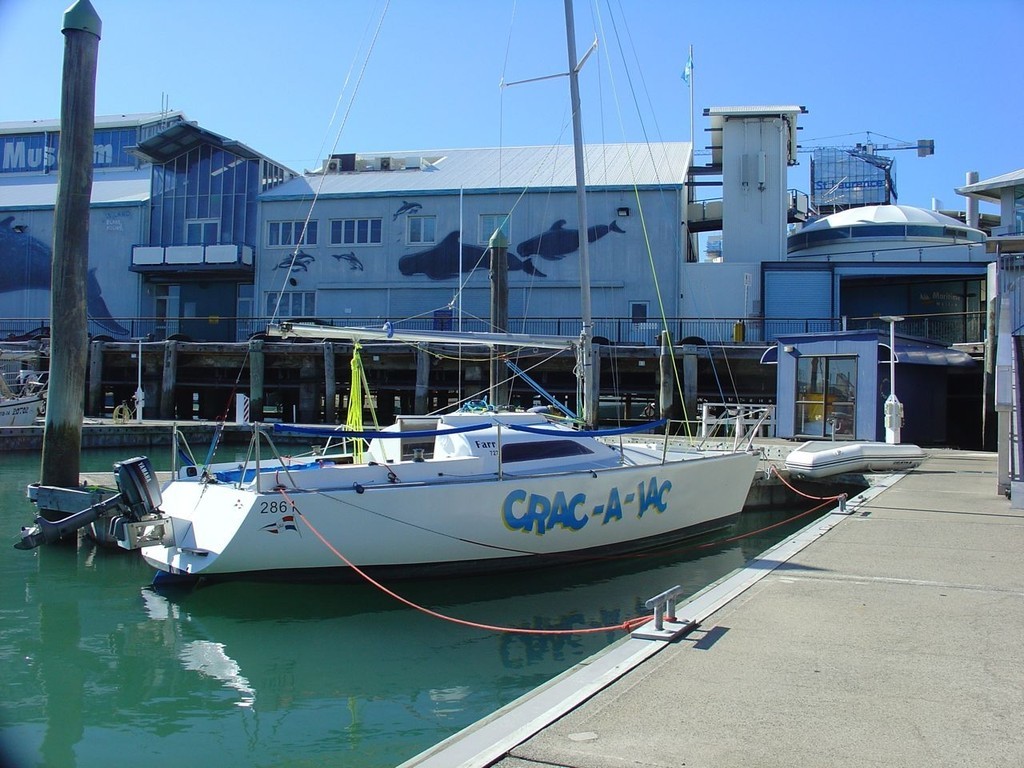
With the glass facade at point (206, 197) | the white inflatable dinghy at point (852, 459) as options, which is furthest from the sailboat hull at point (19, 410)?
the white inflatable dinghy at point (852, 459)

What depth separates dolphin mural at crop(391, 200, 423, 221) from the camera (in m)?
38.1

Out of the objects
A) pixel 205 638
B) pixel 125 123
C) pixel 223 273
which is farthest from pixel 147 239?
pixel 205 638

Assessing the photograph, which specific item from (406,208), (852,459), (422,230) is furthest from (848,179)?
(852,459)

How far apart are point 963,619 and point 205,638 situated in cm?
682

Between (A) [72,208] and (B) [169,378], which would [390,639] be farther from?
(B) [169,378]

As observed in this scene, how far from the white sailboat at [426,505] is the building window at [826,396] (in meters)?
8.84

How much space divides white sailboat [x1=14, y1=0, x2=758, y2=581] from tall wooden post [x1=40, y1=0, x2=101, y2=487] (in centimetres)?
224

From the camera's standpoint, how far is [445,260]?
37562mm

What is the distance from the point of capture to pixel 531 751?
4.11m

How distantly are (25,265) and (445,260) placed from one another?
71.4 feet

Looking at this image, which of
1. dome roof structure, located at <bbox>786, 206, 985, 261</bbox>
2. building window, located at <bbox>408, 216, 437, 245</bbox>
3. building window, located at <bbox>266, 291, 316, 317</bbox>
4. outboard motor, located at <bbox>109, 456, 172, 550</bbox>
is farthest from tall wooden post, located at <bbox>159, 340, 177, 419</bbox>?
dome roof structure, located at <bbox>786, 206, 985, 261</bbox>

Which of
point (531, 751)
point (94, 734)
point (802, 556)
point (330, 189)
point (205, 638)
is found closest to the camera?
point (531, 751)

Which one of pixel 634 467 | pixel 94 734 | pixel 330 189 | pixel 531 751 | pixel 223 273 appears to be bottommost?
pixel 94 734

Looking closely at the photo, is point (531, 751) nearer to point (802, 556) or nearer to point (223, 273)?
point (802, 556)
